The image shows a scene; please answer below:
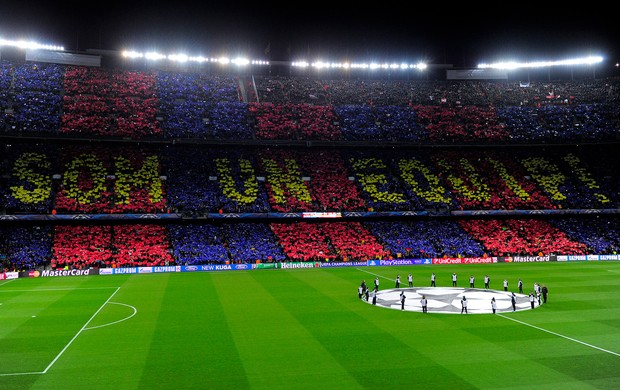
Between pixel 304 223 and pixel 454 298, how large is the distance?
2758 centimetres

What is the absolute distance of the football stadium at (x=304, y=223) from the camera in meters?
17.9

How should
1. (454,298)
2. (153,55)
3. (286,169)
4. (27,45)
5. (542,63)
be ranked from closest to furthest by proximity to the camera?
(454,298)
(286,169)
(27,45)
(153,55)
(542,63)

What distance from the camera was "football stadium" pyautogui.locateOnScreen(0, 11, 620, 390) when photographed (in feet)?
58.7

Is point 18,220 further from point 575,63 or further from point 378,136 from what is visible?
point 575,63

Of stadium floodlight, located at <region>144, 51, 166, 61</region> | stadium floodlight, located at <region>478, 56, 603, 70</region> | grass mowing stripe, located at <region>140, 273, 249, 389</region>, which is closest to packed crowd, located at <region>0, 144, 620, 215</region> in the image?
stadium floodlight, located at <region>144, 51, 166, 61</region>

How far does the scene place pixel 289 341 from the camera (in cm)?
1983

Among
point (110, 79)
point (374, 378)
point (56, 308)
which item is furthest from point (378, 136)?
point (374, 378)

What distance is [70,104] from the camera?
192ft

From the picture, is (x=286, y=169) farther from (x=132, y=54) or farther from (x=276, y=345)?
(x=276, y=345)

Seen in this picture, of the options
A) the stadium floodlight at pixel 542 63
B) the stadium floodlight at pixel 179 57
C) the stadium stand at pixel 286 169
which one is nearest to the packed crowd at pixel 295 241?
the stadium stand at pixel 286 169

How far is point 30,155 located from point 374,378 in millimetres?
52718

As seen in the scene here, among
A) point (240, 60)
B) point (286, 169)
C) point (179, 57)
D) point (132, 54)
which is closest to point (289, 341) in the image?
point (286, 169)

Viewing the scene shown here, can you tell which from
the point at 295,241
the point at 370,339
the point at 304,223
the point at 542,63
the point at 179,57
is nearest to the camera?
the point at 370,339

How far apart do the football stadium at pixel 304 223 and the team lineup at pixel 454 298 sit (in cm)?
27
